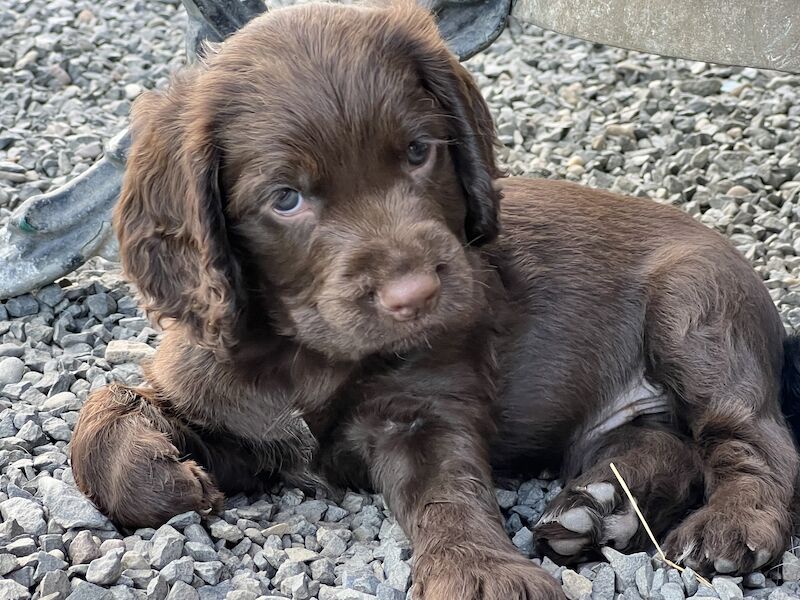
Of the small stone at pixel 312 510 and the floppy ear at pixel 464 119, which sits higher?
the floppy ear at pixel 464 119

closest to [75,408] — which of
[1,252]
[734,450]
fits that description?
[1,252]

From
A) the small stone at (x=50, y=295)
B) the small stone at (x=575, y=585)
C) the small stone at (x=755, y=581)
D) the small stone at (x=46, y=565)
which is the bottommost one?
the small stone at (x=50, y=295)

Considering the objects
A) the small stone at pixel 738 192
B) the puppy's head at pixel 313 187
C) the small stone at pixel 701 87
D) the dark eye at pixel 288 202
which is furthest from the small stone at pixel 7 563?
the small stone at pixel 701 87

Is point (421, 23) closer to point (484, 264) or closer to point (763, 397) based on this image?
point (484, 264)

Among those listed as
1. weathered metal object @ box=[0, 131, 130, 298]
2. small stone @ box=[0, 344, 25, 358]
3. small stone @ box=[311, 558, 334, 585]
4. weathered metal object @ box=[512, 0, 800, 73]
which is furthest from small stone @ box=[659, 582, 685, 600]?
weathered metal object @ box=[0, 131, 130, 298]

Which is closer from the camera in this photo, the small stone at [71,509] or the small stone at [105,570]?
the small stone at [105,570]

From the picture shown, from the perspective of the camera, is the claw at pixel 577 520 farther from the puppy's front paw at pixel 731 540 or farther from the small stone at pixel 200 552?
the small stone at pixel 200 552

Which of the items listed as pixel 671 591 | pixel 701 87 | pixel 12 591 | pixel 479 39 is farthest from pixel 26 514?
pixel 701 87
